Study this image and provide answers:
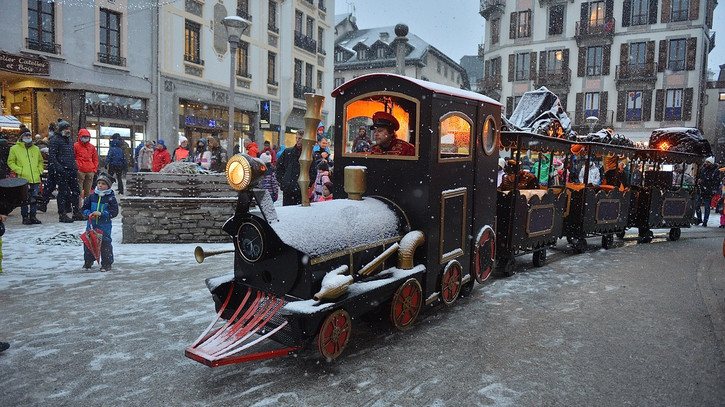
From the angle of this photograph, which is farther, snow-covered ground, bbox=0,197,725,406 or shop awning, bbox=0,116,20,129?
shop awning, bbox=0,116,20,129

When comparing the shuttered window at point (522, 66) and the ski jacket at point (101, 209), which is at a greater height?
the shuttered window at point (522, 66)

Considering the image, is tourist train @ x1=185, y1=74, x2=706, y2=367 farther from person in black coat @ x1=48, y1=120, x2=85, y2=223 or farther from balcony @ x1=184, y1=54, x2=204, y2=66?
balcony @ x1=184, y1=54, x2=204, y2=66

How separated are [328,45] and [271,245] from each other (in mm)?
31243

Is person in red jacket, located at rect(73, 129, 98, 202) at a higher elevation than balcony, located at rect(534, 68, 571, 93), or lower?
lower

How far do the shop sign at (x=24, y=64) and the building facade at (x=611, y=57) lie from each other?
2987cm

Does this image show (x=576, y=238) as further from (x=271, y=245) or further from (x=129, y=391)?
(x=129, y=391)

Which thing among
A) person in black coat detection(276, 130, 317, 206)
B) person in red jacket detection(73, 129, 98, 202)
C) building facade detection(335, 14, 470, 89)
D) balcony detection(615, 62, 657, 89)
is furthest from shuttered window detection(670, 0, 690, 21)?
person in red jacket detection(73, 129, 98, 202)

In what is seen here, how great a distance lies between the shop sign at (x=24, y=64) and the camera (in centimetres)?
1517

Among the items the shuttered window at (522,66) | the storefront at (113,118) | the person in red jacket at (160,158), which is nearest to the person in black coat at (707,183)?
the person in red jacket at (160,158)

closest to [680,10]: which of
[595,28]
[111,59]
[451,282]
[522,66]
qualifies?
[595,28]

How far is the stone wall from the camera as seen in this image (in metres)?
8.34

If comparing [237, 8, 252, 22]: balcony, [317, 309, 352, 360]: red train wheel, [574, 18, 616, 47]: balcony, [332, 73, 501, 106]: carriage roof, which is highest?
[574, 18, 616, 47]: balcony

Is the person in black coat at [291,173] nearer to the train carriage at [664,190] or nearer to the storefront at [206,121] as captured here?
the train carriage at [664,190]

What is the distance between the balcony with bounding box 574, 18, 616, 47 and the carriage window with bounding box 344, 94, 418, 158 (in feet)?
110
